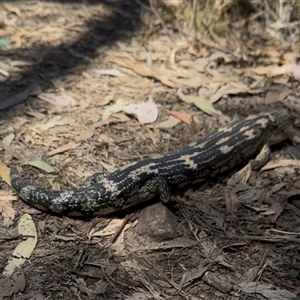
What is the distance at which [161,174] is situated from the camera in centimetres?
460

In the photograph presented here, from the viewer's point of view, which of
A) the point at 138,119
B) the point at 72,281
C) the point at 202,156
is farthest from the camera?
the point at 138,119

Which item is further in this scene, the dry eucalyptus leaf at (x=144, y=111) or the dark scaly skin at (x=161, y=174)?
the dry eucalyptus leaf at (x=144, y=111)

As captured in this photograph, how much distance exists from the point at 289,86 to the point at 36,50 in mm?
2890

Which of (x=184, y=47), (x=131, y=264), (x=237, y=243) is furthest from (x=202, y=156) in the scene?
(x=184, y=47)

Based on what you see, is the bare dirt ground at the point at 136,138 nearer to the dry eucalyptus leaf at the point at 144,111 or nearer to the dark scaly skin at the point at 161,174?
the dry eucalyptus leaf at the point at 144,111

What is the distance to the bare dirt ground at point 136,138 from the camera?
3.85 metres

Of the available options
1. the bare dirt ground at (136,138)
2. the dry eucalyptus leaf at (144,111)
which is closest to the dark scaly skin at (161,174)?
the bare dirt ground at (136,138)

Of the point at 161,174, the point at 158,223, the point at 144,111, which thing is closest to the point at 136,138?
the point at 144,111

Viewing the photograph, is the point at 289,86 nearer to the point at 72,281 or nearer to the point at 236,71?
the point at 236,71

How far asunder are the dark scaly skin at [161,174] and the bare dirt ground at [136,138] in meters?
0.12

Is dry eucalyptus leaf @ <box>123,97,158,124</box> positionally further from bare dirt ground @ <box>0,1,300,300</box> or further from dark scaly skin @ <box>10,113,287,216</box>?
dark scaly skin @ <box>10,113,287,216</box>

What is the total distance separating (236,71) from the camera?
637 cm

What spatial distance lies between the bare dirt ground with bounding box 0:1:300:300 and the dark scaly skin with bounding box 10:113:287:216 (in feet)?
0.41

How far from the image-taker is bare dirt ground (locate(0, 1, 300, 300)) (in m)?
3.85
